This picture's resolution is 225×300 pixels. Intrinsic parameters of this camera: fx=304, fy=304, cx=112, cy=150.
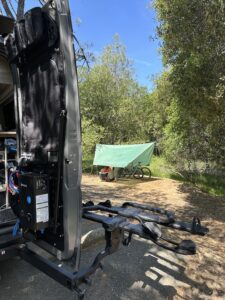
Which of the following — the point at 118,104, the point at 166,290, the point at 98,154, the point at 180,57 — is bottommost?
the point at 166,290

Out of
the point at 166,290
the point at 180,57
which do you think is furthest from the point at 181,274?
the point at 180,57

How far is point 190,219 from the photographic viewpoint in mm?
7359

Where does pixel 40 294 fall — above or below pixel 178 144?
below

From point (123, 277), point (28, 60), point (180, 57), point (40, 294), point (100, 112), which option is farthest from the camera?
point (100, 112)

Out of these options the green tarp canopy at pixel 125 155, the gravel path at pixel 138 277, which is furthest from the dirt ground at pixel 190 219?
the green tarp canopy at pixel 125 155

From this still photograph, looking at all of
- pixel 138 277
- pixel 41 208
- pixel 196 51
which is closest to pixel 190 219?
pixel 196 51

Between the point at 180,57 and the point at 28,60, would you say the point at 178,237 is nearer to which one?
the point at 28,60

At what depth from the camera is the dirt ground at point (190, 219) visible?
340 centimetres

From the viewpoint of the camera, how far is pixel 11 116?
396 centimetres

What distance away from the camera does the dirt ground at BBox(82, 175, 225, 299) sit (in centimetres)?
340

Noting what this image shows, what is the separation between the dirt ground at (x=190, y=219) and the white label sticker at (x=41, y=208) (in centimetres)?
172

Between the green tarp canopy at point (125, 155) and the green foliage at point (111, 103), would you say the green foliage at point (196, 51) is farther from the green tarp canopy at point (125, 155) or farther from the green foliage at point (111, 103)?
the green foliage at point (111, 103)

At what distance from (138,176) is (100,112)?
8.81 meters

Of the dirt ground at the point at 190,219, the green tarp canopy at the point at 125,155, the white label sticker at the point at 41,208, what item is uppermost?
the green tarp canopy at the point at 125,155
